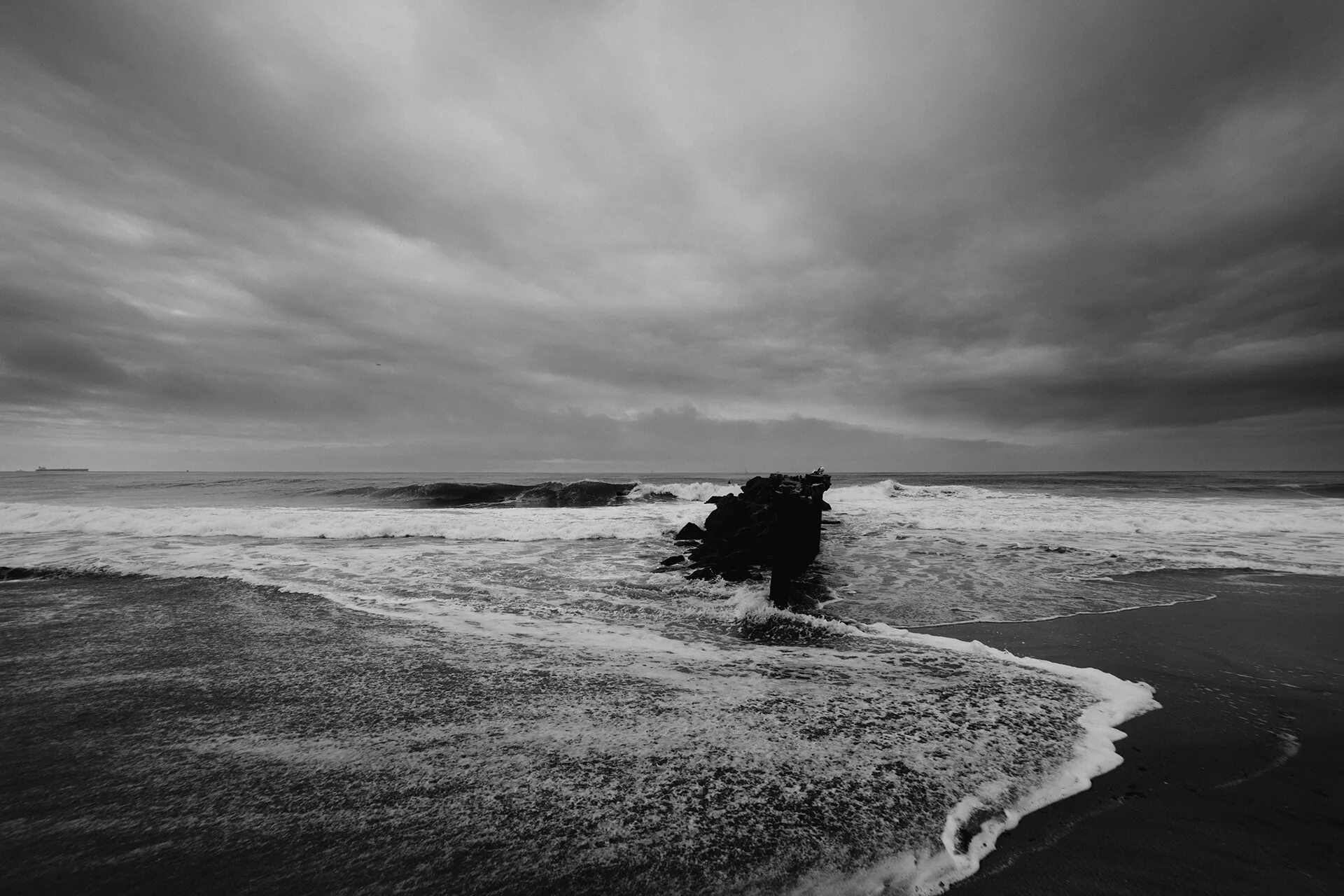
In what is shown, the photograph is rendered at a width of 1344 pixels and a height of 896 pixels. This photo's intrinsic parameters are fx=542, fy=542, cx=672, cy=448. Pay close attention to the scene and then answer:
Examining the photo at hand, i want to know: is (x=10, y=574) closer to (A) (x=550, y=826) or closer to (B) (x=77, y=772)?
(B) (x=77, y=772)

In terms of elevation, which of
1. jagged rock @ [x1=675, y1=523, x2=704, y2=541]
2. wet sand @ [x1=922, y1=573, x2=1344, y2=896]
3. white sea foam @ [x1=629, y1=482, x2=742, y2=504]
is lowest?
wet sand @ [x1=922, y1=573, x2=1344, y2=896]

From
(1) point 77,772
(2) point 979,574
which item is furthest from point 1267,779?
(2) point 979,574

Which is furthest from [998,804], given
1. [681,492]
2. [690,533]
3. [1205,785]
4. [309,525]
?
[681,492]

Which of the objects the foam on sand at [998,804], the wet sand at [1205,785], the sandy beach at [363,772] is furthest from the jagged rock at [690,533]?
the foam on sand at [998,804]

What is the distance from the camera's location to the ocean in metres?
2.05

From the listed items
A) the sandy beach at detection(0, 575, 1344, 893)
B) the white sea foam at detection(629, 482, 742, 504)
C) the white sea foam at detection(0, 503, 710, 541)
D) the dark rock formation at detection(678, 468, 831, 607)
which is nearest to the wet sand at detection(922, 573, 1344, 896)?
the sandy beach at detection(0, 575, 1344, 893)

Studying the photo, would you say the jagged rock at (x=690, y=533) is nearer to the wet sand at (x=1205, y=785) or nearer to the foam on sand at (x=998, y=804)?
the wet sand at (x=1205, y=785)

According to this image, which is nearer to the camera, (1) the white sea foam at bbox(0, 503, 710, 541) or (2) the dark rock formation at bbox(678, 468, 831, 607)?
(2) the dark rock formation at bbox(678, 468, 831, 607)

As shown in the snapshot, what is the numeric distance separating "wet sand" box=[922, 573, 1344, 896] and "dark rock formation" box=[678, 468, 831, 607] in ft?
7.42

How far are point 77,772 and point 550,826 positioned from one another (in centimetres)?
243

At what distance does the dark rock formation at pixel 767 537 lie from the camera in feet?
22.1

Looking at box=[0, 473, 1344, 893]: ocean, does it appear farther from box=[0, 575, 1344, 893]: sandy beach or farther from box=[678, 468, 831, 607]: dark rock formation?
box=[678, 468, 831, 607]: dark rock formation

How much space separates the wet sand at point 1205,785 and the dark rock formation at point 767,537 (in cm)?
226

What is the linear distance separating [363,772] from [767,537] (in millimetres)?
7218
